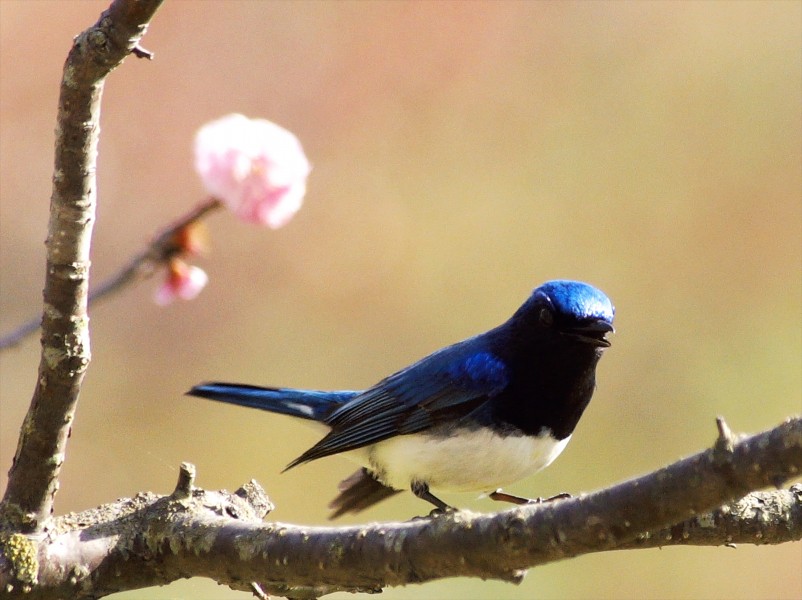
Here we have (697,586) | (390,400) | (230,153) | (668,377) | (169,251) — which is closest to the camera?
(169,251)

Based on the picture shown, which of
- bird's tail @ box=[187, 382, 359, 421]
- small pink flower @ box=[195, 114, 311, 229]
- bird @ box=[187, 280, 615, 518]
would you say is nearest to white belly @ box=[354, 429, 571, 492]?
bird @ box=[187, 280, 615, 518]

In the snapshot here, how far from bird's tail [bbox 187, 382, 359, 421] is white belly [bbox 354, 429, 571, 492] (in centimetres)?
74

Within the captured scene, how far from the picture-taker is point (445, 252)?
253 inches

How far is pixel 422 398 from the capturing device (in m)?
3.66

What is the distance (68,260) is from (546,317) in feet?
6.17

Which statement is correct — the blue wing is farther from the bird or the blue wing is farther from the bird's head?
the bird's head

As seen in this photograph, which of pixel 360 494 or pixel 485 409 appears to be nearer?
pixel 485 409

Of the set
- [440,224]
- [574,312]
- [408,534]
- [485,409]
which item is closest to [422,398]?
[485,409]

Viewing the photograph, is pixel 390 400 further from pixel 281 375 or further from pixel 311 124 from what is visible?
pixel 311 124

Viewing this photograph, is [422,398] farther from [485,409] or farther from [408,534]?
[408,534]

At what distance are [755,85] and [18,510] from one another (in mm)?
5756

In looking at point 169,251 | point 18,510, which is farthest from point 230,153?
point 18,510

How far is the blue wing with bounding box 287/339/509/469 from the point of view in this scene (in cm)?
354

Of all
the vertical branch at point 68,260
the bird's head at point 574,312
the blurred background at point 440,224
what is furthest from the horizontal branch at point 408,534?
the blurred background at point 440,224
